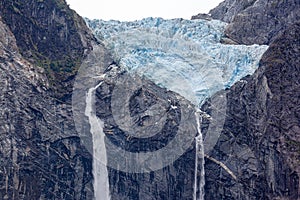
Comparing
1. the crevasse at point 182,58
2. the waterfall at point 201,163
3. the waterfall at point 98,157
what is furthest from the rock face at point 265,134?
the waterfall at point 98,157

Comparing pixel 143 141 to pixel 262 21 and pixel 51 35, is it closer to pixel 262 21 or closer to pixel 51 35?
pixel 51 35

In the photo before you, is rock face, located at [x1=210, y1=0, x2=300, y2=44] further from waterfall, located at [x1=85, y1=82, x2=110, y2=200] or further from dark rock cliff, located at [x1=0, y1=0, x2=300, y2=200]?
waterfall, located at [x1=85, y1=82, x2=110, y2=200]

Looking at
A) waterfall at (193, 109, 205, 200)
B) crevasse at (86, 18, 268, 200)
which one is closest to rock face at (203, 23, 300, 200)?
waterfall at (193, 109, 205, 200)

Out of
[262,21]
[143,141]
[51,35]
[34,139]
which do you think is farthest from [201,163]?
[262,21]

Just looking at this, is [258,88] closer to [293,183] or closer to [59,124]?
[293,183]

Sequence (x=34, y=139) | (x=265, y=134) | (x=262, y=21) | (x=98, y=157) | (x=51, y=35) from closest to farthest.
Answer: (x=265, y=134) → (x=34, y=139) → (x=98, y=157) → (x=51, y=35) → (x=262, y=21)

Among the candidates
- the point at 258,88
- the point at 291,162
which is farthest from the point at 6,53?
the point at 291,162

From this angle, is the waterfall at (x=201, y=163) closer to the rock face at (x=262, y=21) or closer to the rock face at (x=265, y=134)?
the rock face at (x=265, y=134)
